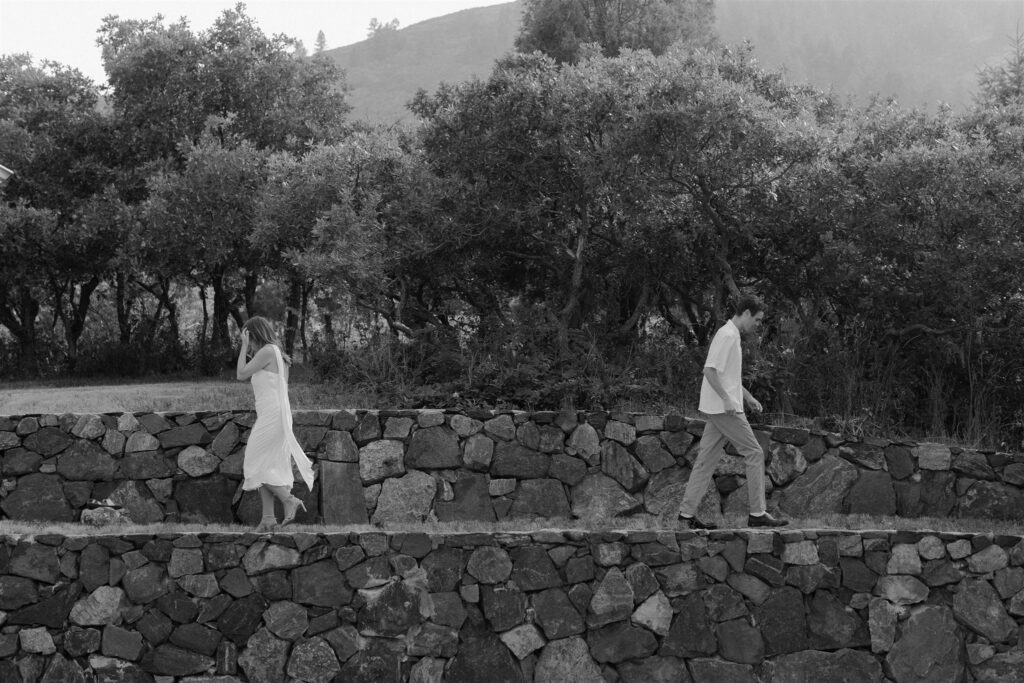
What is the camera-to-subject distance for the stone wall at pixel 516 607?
874 centimetres

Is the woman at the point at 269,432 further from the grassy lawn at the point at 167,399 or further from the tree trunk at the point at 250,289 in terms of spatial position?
the tree trunk at the point at 250,289

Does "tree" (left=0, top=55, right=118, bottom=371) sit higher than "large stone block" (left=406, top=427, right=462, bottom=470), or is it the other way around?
"tree" (left=0, top=55, right=118, bottom=371)

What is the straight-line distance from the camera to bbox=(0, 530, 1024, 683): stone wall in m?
8.74

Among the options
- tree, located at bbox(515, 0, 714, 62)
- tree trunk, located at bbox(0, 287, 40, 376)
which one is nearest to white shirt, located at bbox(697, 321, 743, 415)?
tree trunk, located at bbox(0, 287, 40, 376)

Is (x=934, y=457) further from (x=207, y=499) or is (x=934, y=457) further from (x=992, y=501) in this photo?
(x=207, y=499)

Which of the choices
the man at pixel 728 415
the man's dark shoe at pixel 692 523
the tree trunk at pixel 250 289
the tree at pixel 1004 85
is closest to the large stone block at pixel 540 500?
the man's dark shoe at pixel 692 523

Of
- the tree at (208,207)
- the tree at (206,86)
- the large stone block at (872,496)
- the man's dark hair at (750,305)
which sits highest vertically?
the tree at (206,86)

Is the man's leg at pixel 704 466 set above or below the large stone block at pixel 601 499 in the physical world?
above

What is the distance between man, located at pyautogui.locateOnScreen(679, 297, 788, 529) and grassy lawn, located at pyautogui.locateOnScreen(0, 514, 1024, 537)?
1.45 ft

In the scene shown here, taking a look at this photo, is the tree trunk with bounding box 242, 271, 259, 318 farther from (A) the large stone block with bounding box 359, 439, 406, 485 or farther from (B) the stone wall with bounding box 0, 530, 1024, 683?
(B) the stone wall with bounding box 0, 530, 1024, 683

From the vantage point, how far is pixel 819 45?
100062 mm

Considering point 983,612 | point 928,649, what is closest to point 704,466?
point 928,649

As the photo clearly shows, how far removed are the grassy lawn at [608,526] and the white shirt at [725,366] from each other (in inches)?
49.4

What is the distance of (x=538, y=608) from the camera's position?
8.87 m
